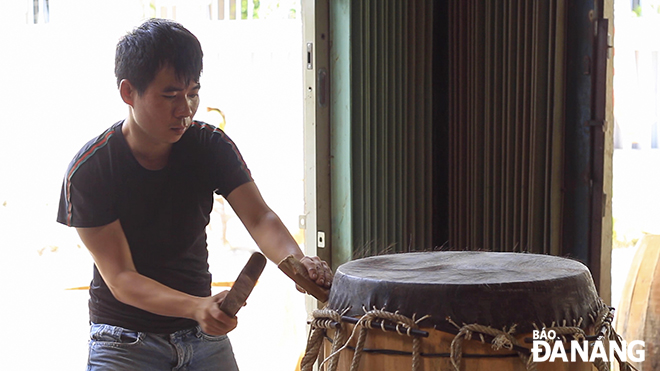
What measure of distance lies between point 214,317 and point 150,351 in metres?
0.31

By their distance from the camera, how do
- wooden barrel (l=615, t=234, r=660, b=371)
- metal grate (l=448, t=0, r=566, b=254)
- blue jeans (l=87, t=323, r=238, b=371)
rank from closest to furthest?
blue jeans (l=87, t=323, r=238, b=371) → metal grate (l=448, t=0, r=566, b=254) → wooden barrel (l=615, t=234, r=660, b=371)

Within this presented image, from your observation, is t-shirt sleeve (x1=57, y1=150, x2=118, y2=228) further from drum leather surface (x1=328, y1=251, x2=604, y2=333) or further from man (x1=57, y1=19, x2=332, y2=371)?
drum leather surface (x1=328, y1=251, x2=604, y2=333)

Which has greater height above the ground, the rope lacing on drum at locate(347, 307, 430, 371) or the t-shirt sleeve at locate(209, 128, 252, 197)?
the t-shirt sleeve at locate(209, 128, 252, 197)

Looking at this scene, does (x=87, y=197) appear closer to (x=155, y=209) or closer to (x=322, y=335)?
(x=155, y=209)

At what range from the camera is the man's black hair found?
1366 millimetres

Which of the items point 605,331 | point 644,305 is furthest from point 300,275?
point 644,305

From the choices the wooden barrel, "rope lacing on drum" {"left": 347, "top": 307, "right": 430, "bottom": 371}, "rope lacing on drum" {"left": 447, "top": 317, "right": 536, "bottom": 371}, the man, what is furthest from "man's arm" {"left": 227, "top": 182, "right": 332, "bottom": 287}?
the wooden barrel

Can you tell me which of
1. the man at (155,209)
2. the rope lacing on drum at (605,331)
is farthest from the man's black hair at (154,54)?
the rope lacing on drum at (605,331)

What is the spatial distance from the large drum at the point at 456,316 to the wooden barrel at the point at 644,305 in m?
1.42

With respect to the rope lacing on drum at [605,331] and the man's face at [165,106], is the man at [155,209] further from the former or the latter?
the rope lacing on drum at [605,331]

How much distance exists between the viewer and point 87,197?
4.50ft

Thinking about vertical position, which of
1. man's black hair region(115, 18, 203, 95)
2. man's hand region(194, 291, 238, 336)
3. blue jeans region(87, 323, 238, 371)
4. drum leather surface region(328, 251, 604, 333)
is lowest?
→ blue jeans region(87, 323, 238, 371)

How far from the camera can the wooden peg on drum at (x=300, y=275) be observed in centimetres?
129

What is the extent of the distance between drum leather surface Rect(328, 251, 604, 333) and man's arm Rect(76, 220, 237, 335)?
22 cm
